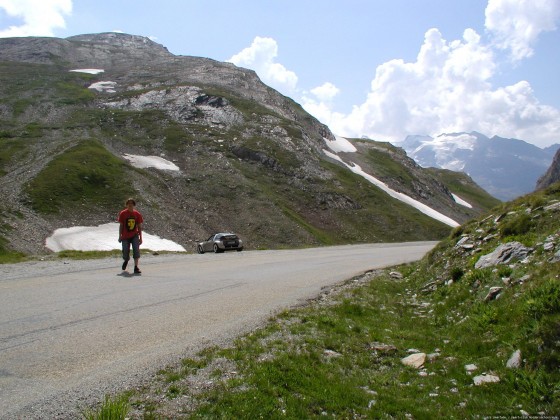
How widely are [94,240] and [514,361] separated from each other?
1660 inches

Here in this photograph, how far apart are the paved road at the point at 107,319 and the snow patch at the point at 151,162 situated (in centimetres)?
5417

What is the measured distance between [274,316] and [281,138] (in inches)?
3371

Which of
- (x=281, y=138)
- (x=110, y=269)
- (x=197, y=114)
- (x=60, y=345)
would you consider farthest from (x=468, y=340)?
(x=197, y=114)

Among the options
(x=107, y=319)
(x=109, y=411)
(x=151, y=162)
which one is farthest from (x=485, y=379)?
(x=151, y=162)

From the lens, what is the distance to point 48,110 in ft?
320

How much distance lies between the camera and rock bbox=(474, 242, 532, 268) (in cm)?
1045

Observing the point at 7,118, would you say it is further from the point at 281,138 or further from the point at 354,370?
the point at 354,370

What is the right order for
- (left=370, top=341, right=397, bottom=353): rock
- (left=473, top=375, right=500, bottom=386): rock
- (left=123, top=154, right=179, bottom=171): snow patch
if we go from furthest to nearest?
(left=123, top=154, right=179, bottom=171): snow patch < (left=370, top=341, right=397, bottom=353): rock < (left=473, top=375, right=500, bottom=386): rock

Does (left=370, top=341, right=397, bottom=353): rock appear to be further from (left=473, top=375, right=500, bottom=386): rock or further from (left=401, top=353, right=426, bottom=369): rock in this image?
(left=473, top=375, right=500, bottom=386): rock

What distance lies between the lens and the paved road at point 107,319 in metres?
5.59

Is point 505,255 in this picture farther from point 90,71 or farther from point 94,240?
point 90,71

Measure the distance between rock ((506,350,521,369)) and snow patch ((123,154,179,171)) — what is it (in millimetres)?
66820

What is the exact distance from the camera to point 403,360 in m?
7.75

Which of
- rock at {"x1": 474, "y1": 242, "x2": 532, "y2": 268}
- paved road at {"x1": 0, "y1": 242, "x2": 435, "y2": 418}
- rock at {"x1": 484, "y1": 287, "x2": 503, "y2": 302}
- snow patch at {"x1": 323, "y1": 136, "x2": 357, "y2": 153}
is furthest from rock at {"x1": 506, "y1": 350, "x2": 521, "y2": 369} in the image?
snow patch at {"x1": 323, "y1": 136, "x2": 357, "y2": 153}
